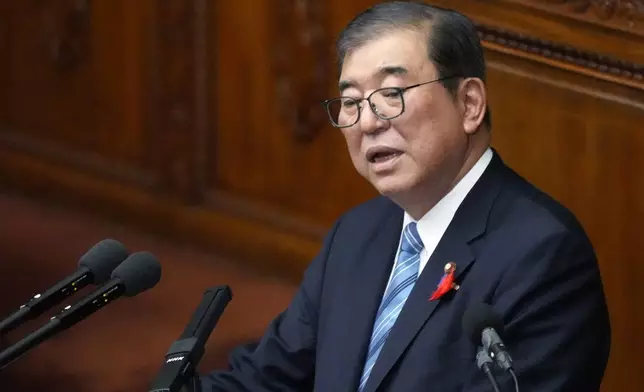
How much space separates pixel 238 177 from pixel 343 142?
1.70ft

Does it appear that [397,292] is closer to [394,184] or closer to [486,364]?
[394,184]

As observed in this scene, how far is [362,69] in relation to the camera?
275cm

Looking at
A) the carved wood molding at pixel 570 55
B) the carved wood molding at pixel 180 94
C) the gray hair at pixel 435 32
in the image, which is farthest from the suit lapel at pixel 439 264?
the carved wood molding at pixel 180 94

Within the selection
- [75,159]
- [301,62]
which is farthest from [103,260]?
[75,159]

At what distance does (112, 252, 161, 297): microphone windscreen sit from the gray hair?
0.65 metres

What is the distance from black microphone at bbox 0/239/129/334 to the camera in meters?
2.31

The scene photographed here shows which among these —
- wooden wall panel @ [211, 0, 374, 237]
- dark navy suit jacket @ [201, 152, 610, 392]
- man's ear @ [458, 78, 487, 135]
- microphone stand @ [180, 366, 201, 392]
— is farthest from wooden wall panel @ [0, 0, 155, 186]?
microphone stand @ [180, 366, 201, 392]

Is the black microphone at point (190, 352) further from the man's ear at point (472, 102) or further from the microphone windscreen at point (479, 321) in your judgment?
the man's ear at point (472, 102)

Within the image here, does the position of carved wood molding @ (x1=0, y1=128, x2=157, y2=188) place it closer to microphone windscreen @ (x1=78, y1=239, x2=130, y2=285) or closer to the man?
the man

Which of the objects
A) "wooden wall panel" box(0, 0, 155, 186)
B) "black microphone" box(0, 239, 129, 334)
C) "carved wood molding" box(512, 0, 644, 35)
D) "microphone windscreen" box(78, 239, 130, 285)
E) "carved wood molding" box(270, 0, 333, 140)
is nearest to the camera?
"black microphone" box(0, 239, 129, 334)

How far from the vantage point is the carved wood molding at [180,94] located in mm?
4988

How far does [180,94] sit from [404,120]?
7.91 feet

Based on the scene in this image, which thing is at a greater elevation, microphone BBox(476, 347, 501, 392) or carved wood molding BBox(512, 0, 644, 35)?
carved wood molding BBox(512, 0, 644, 35)

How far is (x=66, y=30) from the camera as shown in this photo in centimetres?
538
